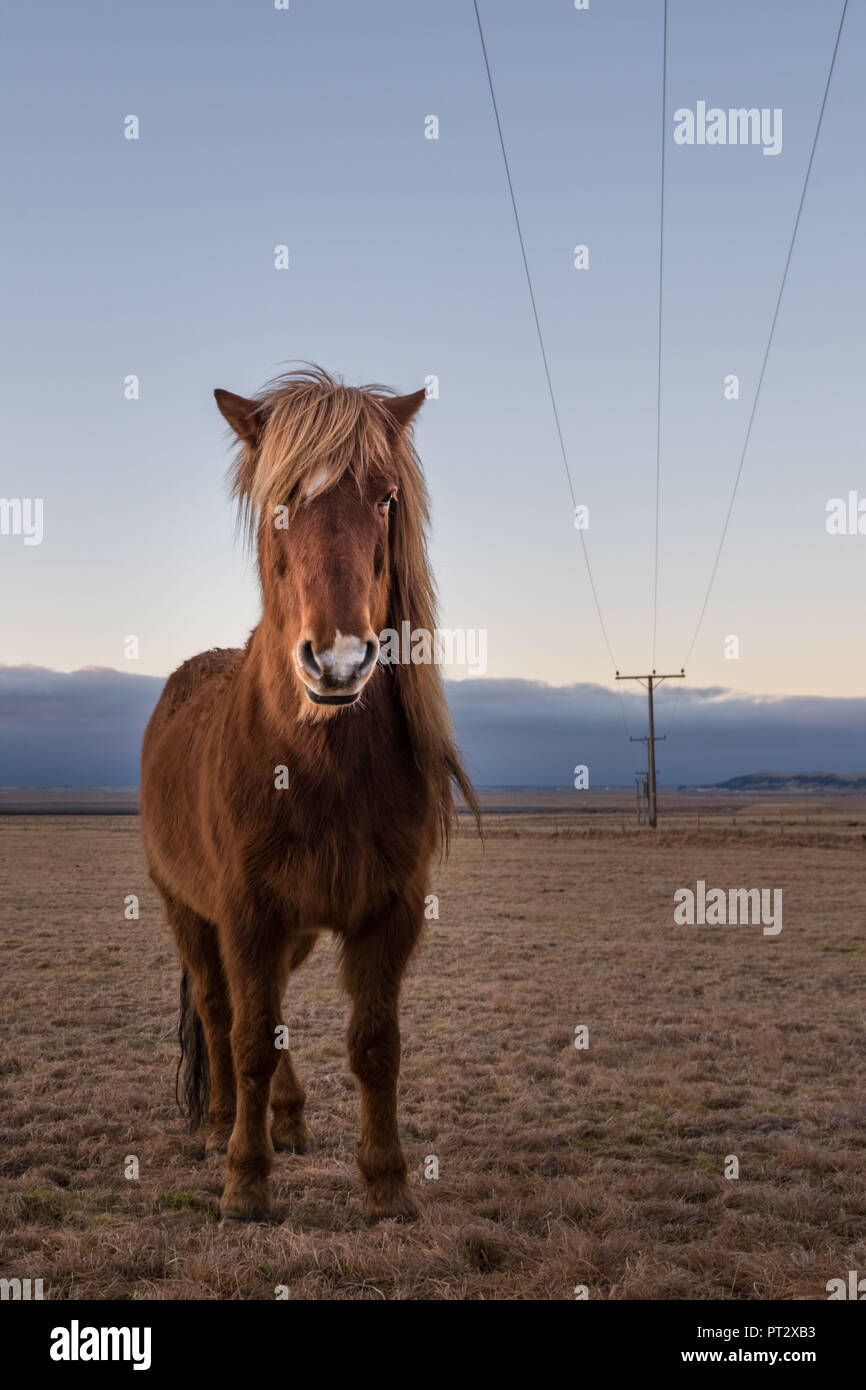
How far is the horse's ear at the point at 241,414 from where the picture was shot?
3679 mm

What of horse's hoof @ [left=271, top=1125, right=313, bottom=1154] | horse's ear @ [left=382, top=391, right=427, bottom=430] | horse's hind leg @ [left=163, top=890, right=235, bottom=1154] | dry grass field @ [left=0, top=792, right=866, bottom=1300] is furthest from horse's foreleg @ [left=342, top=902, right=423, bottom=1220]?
horse's ear @ [left=382, top=391, right=427, bottom=430]

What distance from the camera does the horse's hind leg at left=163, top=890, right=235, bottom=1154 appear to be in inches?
185

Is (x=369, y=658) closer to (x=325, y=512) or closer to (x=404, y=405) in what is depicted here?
(x=325, y=512)

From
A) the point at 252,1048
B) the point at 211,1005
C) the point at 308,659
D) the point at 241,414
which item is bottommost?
the point at 211,1005

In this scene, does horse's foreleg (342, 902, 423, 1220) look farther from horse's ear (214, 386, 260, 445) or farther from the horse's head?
horse's ear (214, 386, 260, 445)

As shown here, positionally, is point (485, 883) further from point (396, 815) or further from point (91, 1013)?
point (396, 815)

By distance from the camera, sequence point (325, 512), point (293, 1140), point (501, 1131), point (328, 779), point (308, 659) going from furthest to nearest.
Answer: point (501, 1131) < point (293, 1140) < point (328, 779) < point (325, 512) < point (308, 659)

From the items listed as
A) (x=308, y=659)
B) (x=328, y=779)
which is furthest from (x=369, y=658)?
(x=328, y=779)

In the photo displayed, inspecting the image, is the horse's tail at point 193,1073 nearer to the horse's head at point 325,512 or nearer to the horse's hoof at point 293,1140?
the horse's hoof at point 293,1140

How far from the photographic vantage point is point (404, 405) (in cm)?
377

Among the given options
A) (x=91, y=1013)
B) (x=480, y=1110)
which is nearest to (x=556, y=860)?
(x=91, y=1013)

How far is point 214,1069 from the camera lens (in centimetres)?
477

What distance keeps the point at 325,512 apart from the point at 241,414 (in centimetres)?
77

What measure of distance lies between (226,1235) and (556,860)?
23.1 metres
